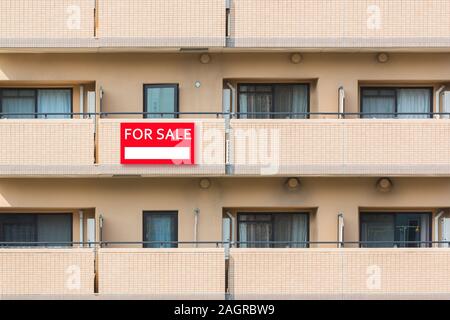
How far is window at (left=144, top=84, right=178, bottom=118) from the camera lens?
23.2 meters

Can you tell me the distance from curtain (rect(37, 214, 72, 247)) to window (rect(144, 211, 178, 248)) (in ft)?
5.45

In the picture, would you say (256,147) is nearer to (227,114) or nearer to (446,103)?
(227,114)

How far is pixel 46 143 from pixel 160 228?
2.97 m

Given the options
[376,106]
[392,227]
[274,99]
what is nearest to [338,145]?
[376,106]

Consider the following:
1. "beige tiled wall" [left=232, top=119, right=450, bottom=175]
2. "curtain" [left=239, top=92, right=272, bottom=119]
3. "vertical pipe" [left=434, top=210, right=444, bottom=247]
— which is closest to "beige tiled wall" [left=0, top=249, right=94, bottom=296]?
"beige tiled wall" [left=232, top=119, right=450, bottom=175]

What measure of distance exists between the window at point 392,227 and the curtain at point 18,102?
7.24 m

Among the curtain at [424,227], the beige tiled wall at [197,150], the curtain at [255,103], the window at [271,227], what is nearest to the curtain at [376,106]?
the curtain at [255,103]

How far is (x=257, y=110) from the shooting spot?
23.5 m

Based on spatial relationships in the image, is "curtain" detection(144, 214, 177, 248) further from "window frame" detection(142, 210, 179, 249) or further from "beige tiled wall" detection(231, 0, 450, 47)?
"beige tiled wall" detection(231, 0, 450, 47)

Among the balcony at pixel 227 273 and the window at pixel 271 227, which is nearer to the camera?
the balcony at pixel 227 273

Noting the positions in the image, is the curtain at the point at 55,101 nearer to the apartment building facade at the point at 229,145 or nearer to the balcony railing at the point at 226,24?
the apartment building facade at the point at 229,145

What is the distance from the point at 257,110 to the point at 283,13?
223cm

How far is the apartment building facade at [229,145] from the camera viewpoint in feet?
71.9
